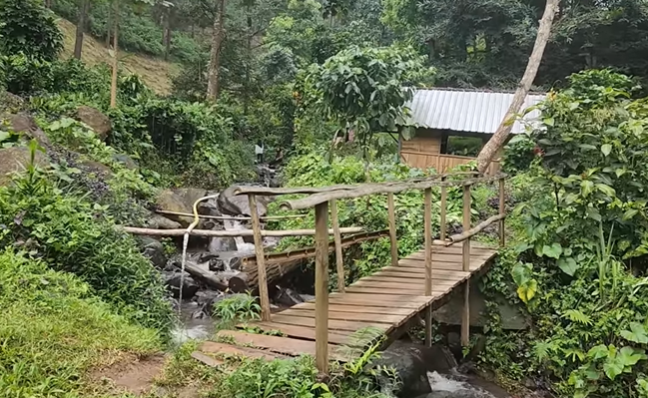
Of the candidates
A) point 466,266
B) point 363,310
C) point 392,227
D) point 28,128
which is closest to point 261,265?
point 363,310

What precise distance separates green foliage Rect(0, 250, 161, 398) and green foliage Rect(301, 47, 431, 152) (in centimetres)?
857

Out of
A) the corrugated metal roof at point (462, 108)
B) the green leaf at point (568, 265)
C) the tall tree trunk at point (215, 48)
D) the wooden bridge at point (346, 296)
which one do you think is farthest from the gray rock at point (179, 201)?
the corrugated metal roof at point (462, 108)

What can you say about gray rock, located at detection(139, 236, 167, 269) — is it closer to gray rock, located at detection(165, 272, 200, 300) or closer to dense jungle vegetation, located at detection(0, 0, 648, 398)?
gray rock, located at detection(165, 272, 200, 300)

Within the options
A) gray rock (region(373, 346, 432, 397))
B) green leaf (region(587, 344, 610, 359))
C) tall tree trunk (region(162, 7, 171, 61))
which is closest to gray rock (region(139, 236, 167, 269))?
gray rock (region(373, 346, 432, 397))

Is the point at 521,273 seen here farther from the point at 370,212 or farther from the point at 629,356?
the point at 370,212

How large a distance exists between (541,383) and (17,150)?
6.76 meters

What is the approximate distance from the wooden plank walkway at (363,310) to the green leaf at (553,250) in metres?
0.71

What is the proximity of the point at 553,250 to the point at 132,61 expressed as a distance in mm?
20798

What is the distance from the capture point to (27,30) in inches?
503

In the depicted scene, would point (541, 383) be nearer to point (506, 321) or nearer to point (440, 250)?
point (506, 321)

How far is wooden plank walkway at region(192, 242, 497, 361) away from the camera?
3.87 meters

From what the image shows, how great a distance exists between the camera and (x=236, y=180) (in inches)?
548

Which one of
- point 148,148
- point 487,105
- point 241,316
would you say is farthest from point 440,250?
point 487,105

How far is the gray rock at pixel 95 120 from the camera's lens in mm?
10594
